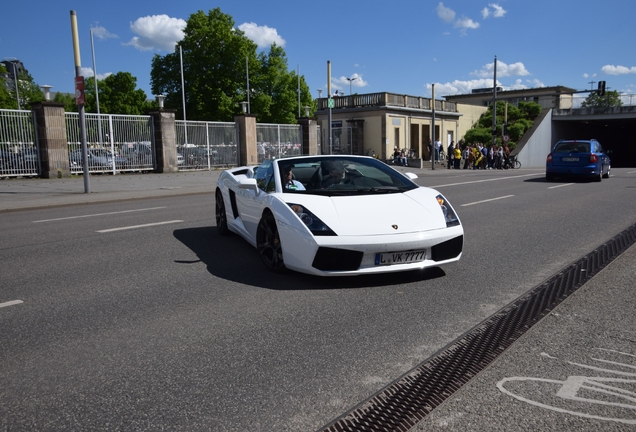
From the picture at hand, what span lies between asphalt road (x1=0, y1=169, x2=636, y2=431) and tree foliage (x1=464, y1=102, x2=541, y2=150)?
4450cm

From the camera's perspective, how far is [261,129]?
33031 mm

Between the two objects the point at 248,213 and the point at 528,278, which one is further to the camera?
the point at 248,213

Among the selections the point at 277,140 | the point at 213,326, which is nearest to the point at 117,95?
the point at 277,140

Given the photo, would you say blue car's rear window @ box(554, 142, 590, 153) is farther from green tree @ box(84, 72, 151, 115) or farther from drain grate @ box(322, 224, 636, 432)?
green tree @ box(84, 72, 151, 115)

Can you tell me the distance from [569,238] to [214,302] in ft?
18.0

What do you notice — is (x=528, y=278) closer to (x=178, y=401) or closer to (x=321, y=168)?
(x=321, y=168)

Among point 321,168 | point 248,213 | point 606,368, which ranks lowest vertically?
point 606,368

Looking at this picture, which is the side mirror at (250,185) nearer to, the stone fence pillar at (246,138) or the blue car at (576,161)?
the blue car at (576,161)

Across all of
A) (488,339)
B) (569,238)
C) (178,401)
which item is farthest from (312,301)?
(569,238)

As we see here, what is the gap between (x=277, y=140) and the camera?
33969mm

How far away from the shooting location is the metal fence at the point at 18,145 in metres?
22.0

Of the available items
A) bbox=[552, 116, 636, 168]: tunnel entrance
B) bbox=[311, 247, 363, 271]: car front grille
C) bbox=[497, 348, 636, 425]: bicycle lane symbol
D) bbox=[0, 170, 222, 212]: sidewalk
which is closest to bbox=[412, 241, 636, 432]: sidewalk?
bbox=[497, 348, 636, 425]: bicycle lane symbol

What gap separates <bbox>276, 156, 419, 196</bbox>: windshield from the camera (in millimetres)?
6151

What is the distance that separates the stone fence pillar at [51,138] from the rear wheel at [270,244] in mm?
20002
